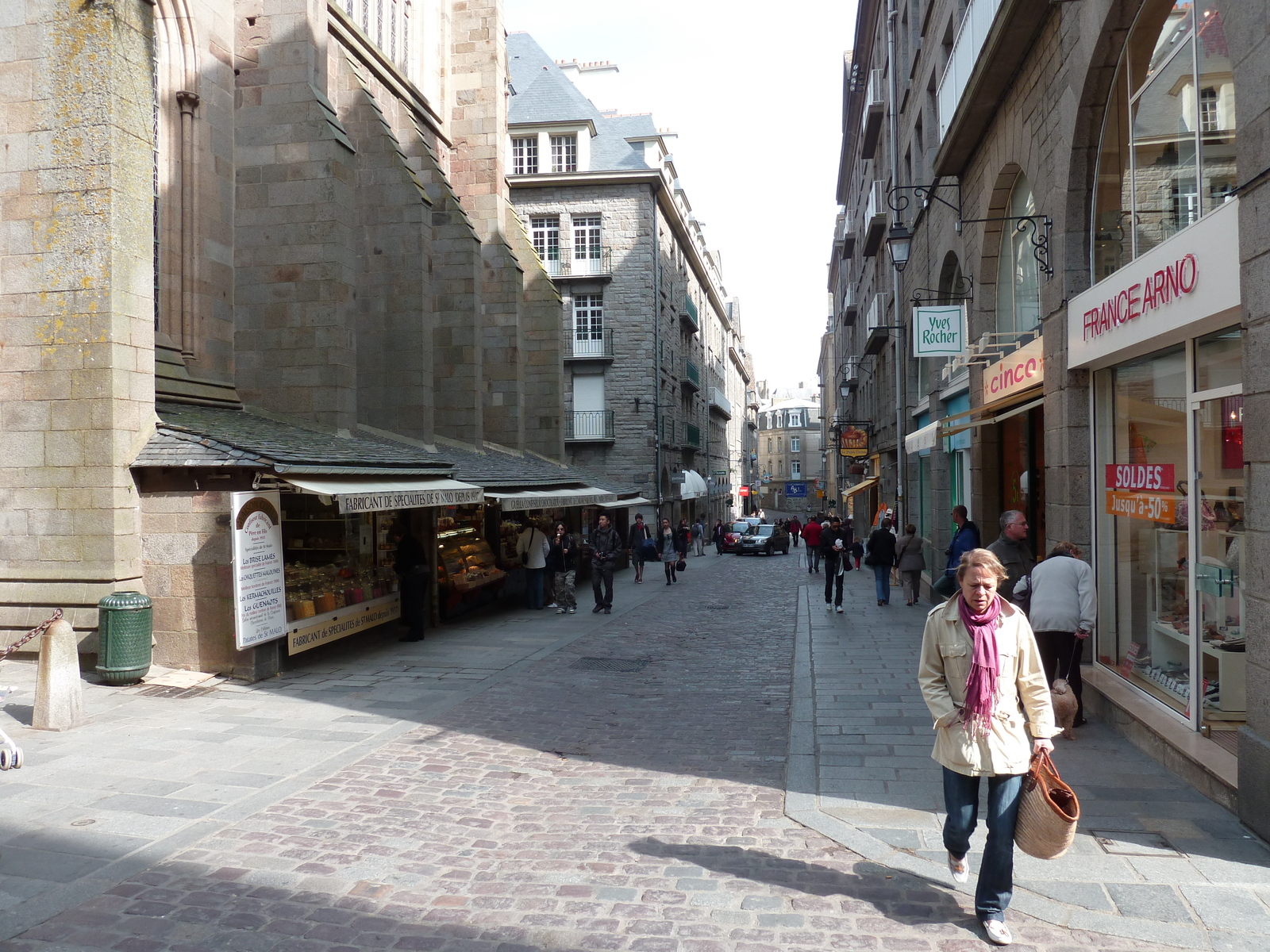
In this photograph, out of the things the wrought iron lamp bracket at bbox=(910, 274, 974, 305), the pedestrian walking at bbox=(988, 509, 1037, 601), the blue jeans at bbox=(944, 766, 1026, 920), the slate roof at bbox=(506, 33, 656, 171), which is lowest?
the blue jeans at bbox=(944, 766, 1026, 920)

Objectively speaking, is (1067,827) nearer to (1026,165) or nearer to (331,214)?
(1026,165)

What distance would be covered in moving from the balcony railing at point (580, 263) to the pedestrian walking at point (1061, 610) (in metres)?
32.4

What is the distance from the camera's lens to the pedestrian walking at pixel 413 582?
1347 cm

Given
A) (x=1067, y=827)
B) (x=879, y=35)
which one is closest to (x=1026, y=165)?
(x=1067, y=827)

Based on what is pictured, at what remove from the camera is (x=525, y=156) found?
39.5m

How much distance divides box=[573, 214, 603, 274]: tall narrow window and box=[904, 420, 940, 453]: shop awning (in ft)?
78.2

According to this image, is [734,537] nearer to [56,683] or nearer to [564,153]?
[564,153]

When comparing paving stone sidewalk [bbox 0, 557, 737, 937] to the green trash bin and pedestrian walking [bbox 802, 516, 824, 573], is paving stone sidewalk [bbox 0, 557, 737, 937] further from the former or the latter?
pedestrian walking [bbox 802, 516, 824, 573]

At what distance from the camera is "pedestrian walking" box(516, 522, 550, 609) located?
17.4 meters

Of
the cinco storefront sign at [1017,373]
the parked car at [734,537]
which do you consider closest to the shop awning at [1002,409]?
the cinco storefront sign at [1017,373]

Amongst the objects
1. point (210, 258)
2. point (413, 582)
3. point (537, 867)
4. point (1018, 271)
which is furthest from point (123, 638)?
point (1018, 271)

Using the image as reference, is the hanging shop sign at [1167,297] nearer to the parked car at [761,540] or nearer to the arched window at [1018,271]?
the arched window at [1018,271]

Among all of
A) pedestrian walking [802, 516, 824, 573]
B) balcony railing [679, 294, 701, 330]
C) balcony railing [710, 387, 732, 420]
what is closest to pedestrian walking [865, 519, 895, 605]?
pedestrian walking [802, 516, 824, 573]

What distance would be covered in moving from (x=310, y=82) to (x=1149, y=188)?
40.1ft
